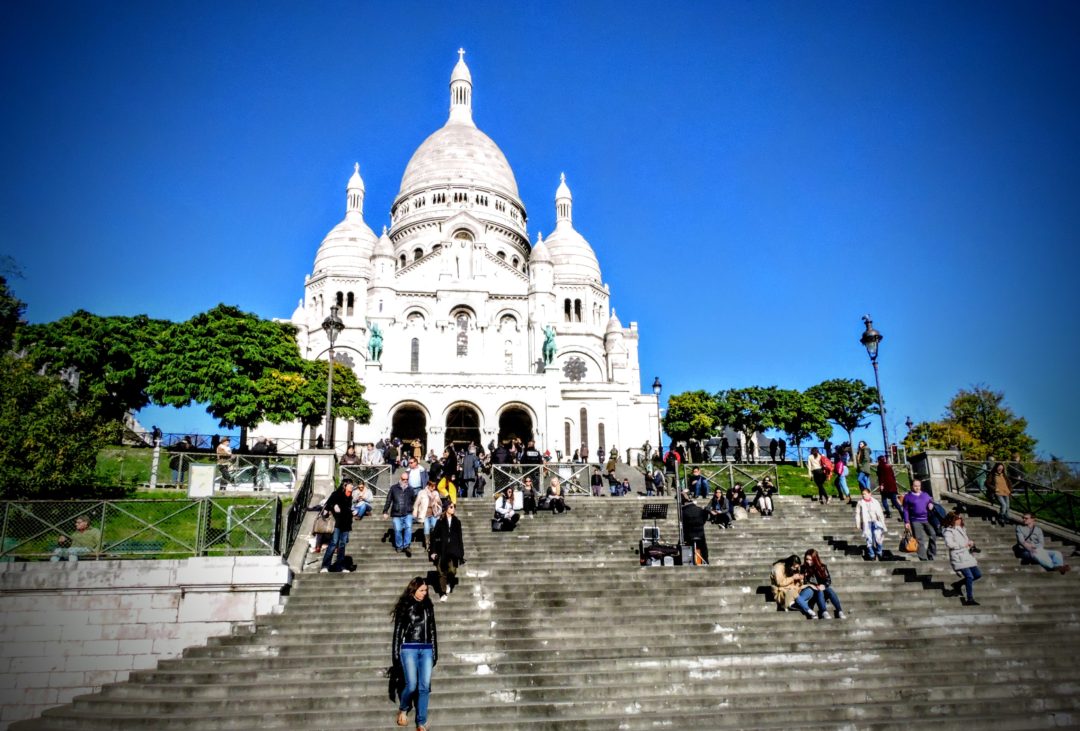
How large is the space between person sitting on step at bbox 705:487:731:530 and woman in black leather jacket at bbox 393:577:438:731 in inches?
344

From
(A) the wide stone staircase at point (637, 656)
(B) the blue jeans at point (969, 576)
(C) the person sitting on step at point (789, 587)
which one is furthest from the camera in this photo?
(B) the blue jeans at point (969, 576)

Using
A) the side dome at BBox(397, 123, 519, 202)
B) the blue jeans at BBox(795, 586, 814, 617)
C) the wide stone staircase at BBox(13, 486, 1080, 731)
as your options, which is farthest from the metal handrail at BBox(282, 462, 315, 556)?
the side dome at BBox(397, 123, 519, 202)

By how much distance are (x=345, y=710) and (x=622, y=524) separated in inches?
328

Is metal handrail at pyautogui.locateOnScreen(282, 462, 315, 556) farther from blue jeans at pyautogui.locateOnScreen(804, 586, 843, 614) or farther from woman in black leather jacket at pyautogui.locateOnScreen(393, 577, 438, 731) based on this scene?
blue jeans at pyautogui.locateOnScreen(804, 586, 843, 614)

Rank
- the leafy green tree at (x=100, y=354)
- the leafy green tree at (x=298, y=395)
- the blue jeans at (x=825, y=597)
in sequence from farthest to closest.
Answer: the leafy green tree at (x=298, y=395), the leafy green tree at (x=100, y=354), the blue jeans at (x=825, y=597)

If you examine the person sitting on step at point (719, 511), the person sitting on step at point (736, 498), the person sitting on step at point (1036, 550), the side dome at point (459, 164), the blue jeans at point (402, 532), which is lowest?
the person sitting on step at point (1036, 550)

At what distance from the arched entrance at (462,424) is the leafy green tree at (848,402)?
2120 centimetres

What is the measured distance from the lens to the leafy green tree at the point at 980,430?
4719 centimetres

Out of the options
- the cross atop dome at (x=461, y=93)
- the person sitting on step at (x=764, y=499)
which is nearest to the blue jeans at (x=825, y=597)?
the person sitting on step at (x=764, y=499)

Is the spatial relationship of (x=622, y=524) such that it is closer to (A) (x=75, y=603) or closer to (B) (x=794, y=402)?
(A) (x=75, y=603)

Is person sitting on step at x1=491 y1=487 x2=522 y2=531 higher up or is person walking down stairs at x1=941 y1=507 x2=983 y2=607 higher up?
person sitting on step at x1=491 y1=487 x2=522 y2=531

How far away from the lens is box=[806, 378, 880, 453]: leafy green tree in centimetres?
4938

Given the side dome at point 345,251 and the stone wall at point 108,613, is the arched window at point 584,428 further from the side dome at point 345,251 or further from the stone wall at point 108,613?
the stone wall at point 108,613

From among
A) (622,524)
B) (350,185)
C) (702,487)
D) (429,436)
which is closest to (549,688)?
(622,524)
